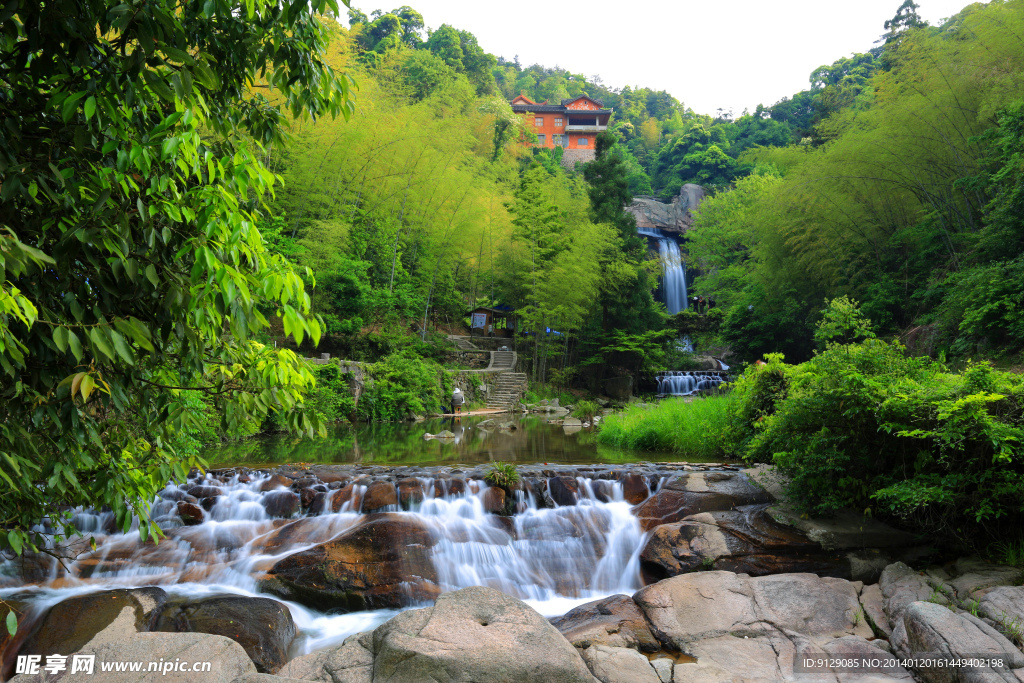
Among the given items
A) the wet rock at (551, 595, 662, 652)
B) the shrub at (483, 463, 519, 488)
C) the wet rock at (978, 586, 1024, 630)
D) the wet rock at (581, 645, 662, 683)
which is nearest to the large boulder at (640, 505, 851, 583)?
the wet rock at (551, 595, 662, 652)

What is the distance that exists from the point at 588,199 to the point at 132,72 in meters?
21.4

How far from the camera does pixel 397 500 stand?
543 cm

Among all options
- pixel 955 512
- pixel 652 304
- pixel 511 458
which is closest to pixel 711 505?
pixel 955 512

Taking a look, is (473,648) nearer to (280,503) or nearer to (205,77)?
(205,77)

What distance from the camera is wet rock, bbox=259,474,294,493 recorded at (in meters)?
5.69

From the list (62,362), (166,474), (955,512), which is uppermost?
(62,362)

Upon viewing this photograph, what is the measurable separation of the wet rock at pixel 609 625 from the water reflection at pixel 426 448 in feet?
13.5

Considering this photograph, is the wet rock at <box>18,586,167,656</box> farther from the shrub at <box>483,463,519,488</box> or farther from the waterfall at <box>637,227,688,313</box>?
the waterfall at <box>637,227,688,313</box>

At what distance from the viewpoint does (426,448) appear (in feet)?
31.3

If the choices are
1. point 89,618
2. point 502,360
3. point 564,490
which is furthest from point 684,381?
point 89,618

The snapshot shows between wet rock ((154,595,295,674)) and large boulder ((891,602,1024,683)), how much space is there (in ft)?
11.9

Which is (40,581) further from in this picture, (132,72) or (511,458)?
(511,458)

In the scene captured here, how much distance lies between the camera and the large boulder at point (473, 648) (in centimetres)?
263

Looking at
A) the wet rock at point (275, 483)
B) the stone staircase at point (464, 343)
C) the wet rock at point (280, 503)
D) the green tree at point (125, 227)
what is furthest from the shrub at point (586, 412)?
the green tree at point (125, 227)
